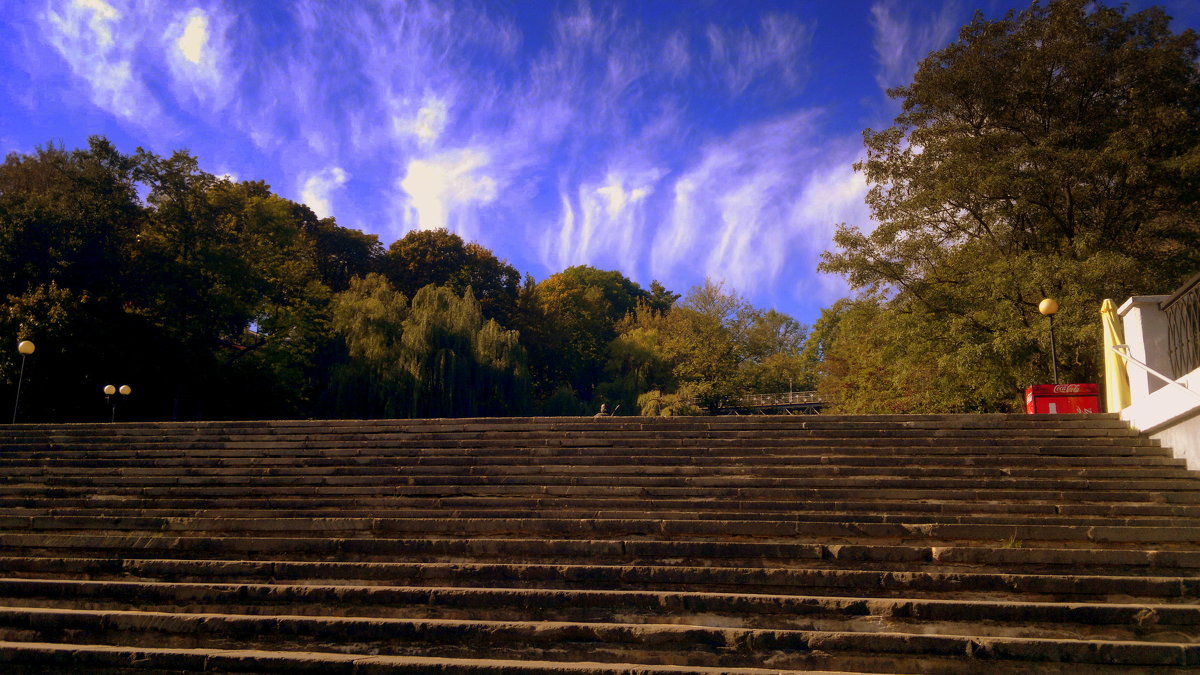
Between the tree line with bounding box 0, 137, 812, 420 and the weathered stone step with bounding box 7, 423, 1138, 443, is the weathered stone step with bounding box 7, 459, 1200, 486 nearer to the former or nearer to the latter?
the weathered stone step with bounding box 7, 423, 1138, 443

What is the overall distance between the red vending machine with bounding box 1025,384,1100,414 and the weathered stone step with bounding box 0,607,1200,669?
6875 millimetres

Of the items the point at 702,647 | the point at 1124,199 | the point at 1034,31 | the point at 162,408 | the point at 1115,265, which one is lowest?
the point at 702,647

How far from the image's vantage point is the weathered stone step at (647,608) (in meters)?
4.17

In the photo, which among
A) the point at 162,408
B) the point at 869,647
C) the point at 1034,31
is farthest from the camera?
the point at 162,408

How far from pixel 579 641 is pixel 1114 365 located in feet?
23.9

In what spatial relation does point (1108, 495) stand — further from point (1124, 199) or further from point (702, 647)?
point (1124, 199)

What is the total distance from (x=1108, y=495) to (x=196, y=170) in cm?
2622

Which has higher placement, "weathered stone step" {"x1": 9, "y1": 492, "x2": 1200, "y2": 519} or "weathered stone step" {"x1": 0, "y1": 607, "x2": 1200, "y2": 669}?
"weathered stone step" {"x1": 9, "y1": 492, "x2": 1200, "y2": 519}

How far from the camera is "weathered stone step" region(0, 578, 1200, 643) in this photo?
4172 millimetres

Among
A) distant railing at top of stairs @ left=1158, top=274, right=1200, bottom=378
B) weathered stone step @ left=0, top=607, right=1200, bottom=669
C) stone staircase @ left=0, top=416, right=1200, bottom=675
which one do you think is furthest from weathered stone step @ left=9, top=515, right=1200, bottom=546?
distant railing at top of stairs @ left=1158, top=274, right=1200, bottom=378

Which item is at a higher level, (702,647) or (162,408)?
(162,408)

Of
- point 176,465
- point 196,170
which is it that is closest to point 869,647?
point 176,465

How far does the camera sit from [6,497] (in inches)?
296

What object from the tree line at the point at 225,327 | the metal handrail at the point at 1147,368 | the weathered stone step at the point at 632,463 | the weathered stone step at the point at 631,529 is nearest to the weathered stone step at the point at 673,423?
the metal handrail at the point at 1147,368
